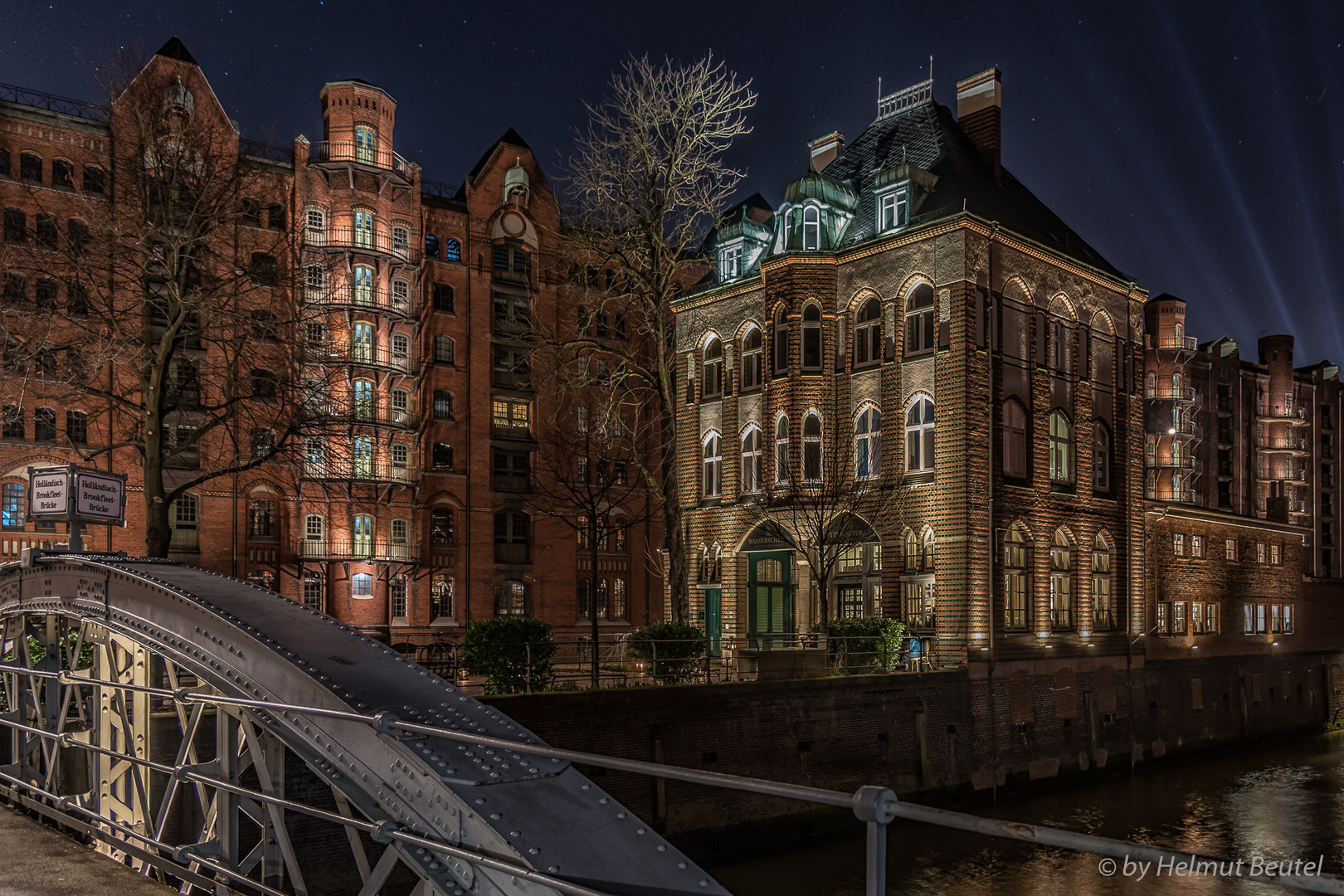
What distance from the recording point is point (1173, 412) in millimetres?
59062

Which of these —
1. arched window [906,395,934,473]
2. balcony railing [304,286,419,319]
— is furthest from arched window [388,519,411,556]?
arched window [906,395,934,473]

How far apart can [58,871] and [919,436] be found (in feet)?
86.8

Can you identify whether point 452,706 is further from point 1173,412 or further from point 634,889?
point 1173,412

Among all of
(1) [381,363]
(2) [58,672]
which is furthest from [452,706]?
(1) [381,363]

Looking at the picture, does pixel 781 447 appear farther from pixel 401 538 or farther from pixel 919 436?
pixel 401 538

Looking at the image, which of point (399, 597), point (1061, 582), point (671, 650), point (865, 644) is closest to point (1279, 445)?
point (1061, 582)

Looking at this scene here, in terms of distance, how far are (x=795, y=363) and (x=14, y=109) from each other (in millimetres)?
28261

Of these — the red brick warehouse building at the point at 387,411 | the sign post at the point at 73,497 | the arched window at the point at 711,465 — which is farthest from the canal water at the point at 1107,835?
the red brick warehouse building at the point at 387,411

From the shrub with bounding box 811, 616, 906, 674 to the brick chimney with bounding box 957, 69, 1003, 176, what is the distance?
15705 mm

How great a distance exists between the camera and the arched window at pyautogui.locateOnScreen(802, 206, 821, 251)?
109 ft

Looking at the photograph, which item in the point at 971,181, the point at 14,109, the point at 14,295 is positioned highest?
the point at 14,109

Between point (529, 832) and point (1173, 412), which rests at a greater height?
point (1173, 412)

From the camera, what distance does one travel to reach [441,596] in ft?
153

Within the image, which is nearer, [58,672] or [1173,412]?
[58,672]
